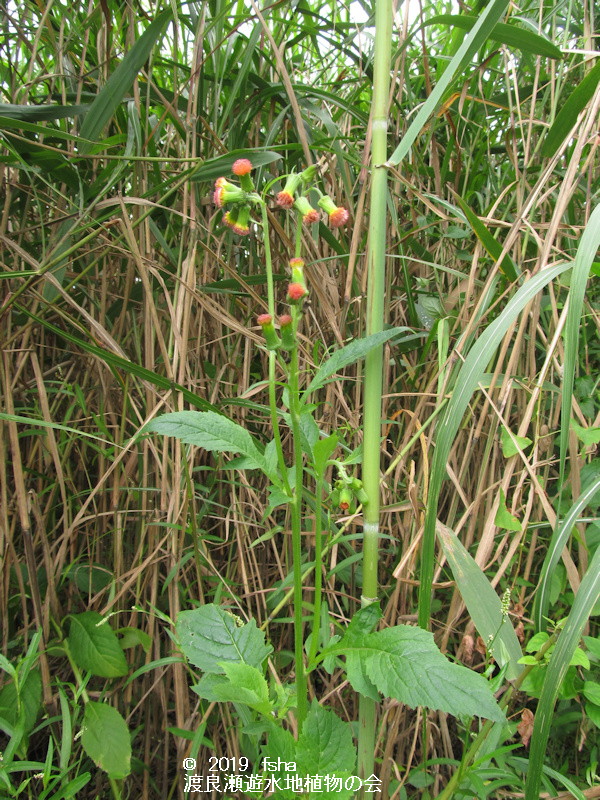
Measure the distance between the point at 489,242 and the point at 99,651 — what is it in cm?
83

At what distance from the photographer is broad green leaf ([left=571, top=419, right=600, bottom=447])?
0.84 metres

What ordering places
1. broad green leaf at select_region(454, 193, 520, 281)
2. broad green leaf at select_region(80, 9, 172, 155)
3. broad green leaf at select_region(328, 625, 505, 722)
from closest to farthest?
broad green leaf at select_region(328, 625, 505, 722) → broad green leaf at select_region(454, 193, 520, 281) → broad green leaf at select_region(80, 9, 172, 155)

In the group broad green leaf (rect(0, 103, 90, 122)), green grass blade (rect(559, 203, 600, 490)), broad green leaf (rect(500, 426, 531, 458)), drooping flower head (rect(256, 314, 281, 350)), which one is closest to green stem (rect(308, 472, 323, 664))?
drooping flower head (rect(256, 314, 281, 350))

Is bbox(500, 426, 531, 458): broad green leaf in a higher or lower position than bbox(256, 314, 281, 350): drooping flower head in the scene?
lower

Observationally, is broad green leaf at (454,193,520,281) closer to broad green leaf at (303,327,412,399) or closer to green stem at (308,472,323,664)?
broad green leaf at (303,327,412,399)

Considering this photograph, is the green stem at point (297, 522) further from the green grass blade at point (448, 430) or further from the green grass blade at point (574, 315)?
the green grass blade at point (574, 315)

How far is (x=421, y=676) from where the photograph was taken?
538 mm

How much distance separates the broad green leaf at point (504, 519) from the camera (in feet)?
2.65

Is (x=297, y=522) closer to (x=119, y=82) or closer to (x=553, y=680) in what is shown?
(x=553, y=680)

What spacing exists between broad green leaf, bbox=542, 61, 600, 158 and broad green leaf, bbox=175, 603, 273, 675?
0.88 m

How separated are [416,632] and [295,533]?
154 mm

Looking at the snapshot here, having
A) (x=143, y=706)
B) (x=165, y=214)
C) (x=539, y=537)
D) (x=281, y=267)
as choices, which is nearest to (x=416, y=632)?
(x=539, y=537)

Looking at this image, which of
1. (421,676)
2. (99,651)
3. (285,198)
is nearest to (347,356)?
(285,198)

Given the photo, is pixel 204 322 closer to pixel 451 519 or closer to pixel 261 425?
pixel 261 425
